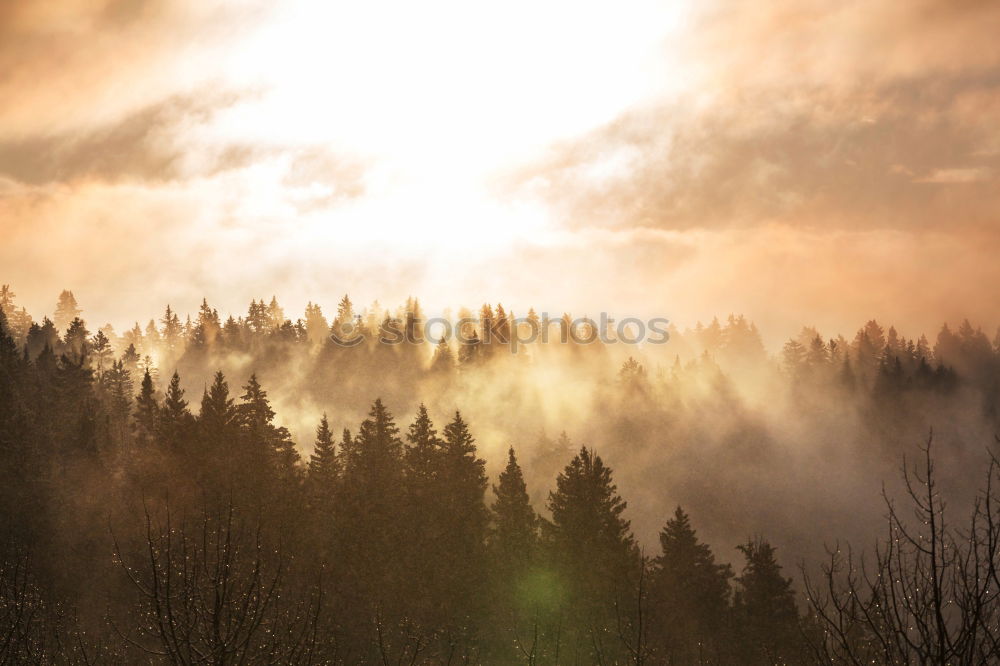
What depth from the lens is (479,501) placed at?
4959 cm

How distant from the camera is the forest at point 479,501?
655 inches

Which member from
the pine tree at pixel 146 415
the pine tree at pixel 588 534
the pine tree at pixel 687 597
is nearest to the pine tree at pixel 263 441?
the pine tree at pixel 146 415

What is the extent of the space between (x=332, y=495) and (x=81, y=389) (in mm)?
39410

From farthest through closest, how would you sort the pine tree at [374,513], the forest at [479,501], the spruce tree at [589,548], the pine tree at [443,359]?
the pine tree at [443,359], the pine tree at [374,513], the spruce tree at [589,548], the forest at [479,501]

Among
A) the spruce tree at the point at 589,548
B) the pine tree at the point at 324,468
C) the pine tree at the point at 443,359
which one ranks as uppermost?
the pine tree at the point at 443,359

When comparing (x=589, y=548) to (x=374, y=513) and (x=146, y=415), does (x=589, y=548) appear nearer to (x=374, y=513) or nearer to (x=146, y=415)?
(x=374, y=513)

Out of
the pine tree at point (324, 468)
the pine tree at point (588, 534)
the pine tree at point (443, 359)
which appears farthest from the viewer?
Answer: the pine tree at point (443, 359)

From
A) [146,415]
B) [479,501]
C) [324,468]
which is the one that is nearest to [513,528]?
[479,501]

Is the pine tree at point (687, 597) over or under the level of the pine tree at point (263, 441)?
under

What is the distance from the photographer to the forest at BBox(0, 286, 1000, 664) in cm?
1662

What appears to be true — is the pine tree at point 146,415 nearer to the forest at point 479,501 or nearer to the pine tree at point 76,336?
the forest at point 479,501

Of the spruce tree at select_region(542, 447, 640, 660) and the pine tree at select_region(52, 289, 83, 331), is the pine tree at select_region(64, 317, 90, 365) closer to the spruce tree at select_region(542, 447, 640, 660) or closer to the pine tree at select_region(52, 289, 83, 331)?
the pine tree at select_region(52, 289, 83, 331)

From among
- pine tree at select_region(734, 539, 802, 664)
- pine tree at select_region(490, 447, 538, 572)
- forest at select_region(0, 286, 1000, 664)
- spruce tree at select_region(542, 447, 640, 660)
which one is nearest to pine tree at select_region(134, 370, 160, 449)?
forest at select_region(0, 286, 1000, 664)

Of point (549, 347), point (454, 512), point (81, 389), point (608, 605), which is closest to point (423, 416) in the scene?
point (454, 512)
